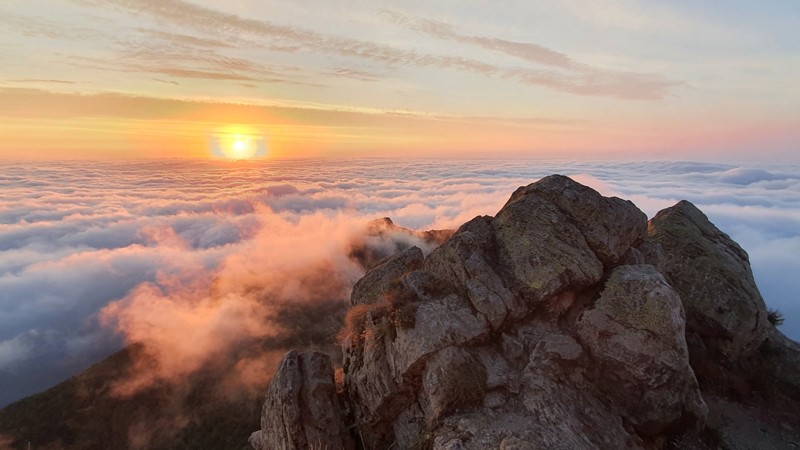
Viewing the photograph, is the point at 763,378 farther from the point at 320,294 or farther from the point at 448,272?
the point at 320,294

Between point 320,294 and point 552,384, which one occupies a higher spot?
point 552,384

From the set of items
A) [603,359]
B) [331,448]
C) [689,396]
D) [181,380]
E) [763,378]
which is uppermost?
[603,359]

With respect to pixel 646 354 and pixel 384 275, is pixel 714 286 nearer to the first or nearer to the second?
pixel 646 354

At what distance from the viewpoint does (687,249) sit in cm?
3177

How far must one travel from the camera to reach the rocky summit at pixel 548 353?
755 inches

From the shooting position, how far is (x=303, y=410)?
23172 mm

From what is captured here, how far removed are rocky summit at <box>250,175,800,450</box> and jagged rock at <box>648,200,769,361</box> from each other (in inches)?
4.8

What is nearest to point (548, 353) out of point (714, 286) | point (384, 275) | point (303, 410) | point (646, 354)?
point (646, 354)

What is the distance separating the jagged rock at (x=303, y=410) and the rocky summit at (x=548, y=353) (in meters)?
0.08

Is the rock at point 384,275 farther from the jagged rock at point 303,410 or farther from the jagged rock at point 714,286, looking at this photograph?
the jagged rock at point 714,286

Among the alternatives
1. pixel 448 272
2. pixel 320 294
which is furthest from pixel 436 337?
pixel 320 294

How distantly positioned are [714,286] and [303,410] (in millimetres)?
29319

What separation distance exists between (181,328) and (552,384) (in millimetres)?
203486

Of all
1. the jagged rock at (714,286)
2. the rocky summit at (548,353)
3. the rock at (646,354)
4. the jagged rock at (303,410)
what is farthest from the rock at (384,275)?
the jagged rock at (714,286)
